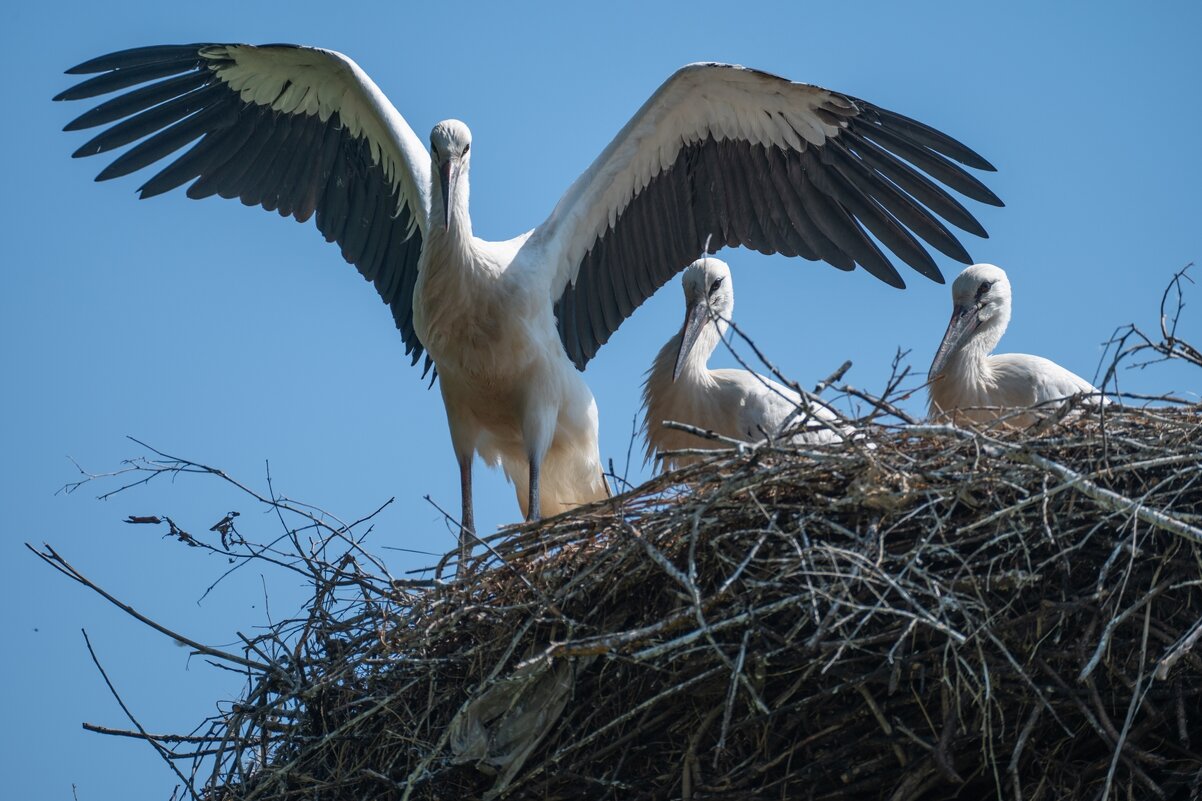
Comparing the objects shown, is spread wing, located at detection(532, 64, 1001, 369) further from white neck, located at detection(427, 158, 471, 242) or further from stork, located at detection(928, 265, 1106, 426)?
stork, located at detection(928, 265, 1106, 426)

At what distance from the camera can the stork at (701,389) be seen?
5.71 metres

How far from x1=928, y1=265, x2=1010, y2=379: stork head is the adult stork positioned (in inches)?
24.0

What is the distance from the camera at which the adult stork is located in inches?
208

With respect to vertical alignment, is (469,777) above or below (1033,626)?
above

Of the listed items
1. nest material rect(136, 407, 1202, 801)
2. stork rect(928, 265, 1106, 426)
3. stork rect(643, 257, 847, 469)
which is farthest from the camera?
stork rect(643, 257, 847, 469)

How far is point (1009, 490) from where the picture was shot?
3.57m

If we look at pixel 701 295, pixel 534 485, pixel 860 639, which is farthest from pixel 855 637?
pixel 701 295

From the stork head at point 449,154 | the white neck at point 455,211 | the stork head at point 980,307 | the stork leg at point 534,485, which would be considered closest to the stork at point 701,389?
the stork leg at point 534,485

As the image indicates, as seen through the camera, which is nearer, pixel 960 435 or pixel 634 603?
pixel 960 435

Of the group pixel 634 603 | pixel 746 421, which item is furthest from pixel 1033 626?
pixel 746 421

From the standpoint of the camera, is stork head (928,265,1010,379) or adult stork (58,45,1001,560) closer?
adult stork (58,45,1001,560)

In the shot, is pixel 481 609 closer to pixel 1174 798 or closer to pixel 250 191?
pixel 1174 798

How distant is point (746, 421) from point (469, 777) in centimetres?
223

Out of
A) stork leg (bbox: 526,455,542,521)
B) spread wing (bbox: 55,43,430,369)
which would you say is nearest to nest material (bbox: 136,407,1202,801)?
stork leg (bbox: 526,455,542,521)
